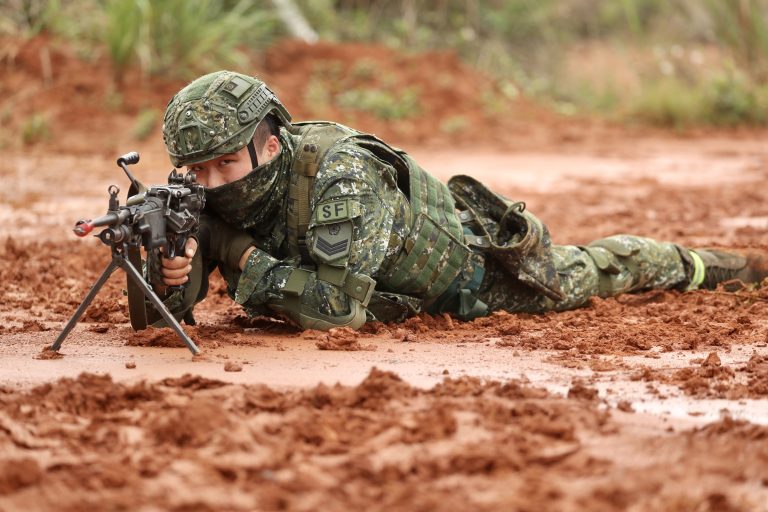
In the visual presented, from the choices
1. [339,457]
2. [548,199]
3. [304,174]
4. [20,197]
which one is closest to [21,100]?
[20,197]

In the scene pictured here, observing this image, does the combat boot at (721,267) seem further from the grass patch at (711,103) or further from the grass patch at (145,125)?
the grass patch at (711,103)

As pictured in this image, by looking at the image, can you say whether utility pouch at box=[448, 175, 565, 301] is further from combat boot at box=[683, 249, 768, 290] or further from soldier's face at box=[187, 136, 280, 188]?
soldier's face at box=[187, 136, 280, 188]

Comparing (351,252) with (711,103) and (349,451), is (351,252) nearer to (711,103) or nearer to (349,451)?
(349,451)

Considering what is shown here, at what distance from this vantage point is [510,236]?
5.32 m

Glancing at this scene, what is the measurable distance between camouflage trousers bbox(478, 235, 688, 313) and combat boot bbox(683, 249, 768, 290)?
66 millimetres

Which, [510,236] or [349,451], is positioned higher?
[510,236]

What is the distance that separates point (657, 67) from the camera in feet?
53.5

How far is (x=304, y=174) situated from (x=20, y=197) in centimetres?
509

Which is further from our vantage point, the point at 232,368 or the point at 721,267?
the point at 721,267

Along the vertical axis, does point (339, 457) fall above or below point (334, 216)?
below

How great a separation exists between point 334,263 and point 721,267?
8.19ft

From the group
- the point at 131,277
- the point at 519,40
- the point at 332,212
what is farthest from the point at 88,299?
the point at 519,40

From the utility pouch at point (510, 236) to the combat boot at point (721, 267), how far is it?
3.25ft

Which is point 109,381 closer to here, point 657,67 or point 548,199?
point 548,199
